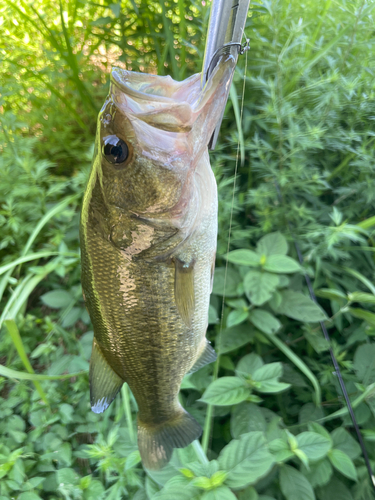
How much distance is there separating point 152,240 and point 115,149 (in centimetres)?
21

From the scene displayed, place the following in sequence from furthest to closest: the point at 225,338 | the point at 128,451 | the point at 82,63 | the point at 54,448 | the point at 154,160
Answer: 1. the point at 82,63
2. the point at 225,338
3. the point at 54,448
4. the point at 128,451
5. the point at 154,160

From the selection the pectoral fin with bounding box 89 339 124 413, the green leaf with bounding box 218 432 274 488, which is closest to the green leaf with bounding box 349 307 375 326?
the green leaf with bounding box 218 432 274 488

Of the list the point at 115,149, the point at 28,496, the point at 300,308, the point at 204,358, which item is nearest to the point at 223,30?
the point at 115,149

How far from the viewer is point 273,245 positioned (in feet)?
4.33

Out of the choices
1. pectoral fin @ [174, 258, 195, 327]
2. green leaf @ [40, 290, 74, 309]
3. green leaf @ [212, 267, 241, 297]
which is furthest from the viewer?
green leaf @ [40, 290, 74, 309]

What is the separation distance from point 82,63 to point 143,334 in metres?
1.93

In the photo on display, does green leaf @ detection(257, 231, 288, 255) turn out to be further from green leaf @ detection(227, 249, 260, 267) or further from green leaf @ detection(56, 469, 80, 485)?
green leaf @ detection(56, 469, 80, 485)

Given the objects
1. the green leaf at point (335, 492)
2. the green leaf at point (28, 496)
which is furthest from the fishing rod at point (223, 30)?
the green leaf at point (28, 496)

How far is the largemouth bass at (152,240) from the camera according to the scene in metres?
0.60

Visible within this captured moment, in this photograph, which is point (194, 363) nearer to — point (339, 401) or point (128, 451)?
point (128, 451)

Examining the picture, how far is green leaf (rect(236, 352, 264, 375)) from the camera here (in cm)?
120

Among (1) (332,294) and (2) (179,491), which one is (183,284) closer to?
(2) (179,491)

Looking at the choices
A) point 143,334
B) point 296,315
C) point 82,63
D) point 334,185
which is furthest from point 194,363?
point 82,63

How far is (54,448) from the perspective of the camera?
1217mm
